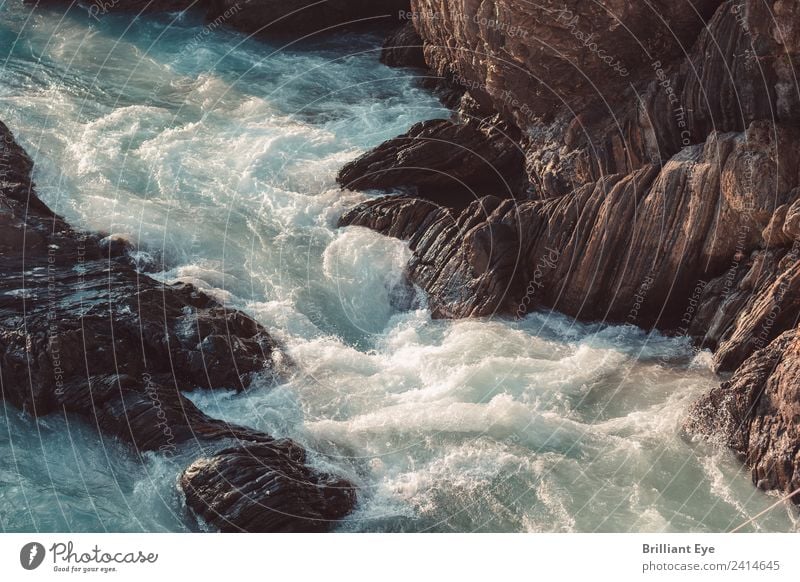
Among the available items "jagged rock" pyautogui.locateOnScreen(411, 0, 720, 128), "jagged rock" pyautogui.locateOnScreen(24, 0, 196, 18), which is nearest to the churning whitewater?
"jagged rock" pyautogui.locateOnScreen(411, 0, 720, 128)

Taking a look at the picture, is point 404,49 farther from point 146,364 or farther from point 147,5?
point 146,364

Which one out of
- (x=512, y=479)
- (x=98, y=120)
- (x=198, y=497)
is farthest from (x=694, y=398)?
(x=98, y=120)

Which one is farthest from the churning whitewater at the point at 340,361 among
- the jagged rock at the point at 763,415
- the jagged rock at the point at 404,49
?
the jagged rock at the point at 404,49

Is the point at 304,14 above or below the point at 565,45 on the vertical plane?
above

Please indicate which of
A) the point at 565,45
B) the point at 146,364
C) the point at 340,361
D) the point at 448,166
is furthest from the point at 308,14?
the point at 146,364

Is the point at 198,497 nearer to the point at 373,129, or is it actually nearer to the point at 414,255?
the point at 414,255

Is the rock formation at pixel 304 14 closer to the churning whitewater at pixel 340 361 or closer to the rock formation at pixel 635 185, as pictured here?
the churning whitewater at pixel 340 361

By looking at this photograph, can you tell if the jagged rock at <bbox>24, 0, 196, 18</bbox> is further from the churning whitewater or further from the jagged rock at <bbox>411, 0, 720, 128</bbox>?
the jagged rock at <bbox>411, 0, 720, 128</bbox>
